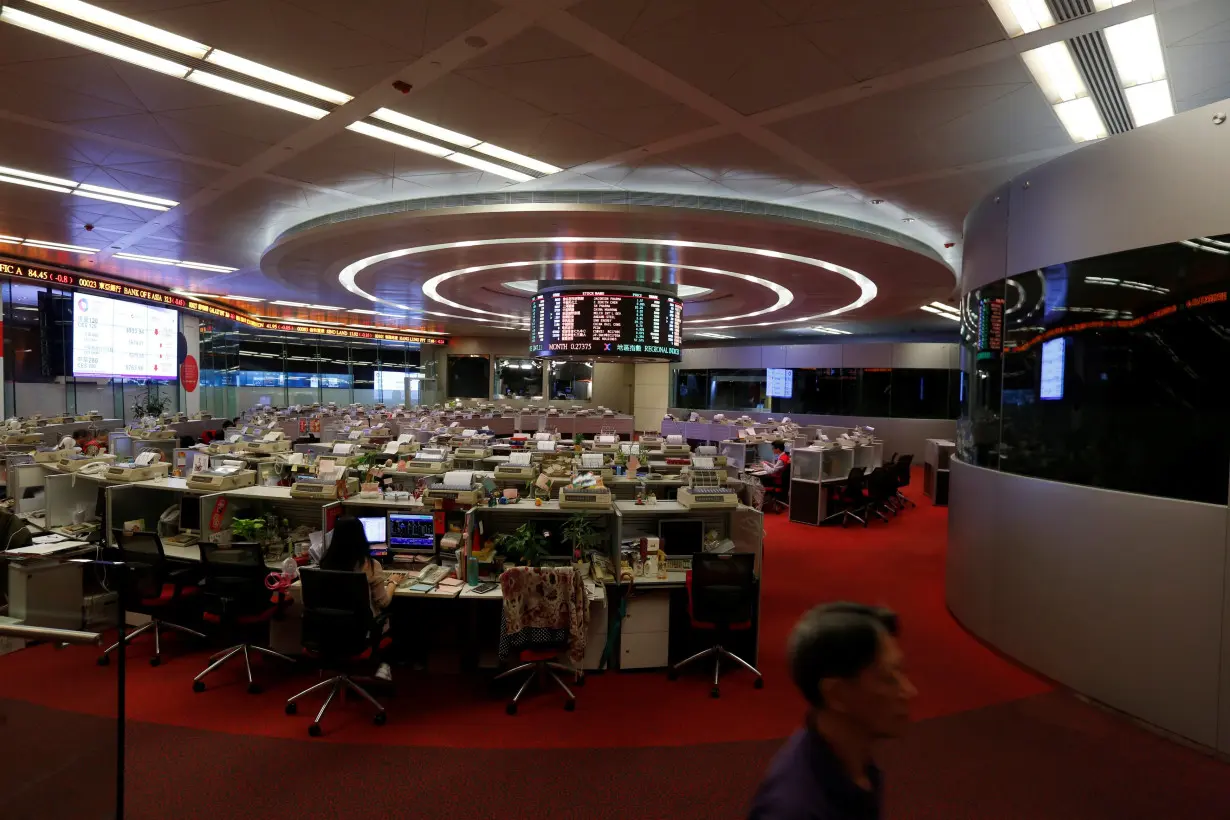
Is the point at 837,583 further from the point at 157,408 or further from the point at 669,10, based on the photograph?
the point at 157,408

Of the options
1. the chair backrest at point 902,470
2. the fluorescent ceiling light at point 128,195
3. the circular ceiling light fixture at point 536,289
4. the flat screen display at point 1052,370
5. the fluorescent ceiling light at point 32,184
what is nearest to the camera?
the flat screen display at point 1052,370

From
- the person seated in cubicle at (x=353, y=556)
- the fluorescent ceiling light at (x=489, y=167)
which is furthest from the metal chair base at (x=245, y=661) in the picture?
the fluorescent ceiling light at (x=489, y=167)

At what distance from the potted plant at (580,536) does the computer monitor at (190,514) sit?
3.62 meters

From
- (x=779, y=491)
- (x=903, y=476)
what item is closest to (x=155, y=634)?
(x=779, y=491)

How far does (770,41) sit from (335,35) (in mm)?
2577

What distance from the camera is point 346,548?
4.14m

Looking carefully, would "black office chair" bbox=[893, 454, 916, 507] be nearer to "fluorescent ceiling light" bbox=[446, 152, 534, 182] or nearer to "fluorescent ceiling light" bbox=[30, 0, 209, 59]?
"fluorescent ceiling light" bbox=[446, 152, 534, 182]

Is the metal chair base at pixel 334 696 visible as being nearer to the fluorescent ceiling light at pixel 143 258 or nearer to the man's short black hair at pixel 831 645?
the man's short black hair at pixel 831 645

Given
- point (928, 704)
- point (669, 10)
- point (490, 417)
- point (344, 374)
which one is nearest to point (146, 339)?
point (490, 417)

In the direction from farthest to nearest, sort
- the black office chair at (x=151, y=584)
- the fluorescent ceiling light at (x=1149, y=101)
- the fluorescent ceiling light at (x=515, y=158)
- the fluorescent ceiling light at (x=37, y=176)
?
the fluorescent ceiling light at (x=37, y=176), the fluorescent ceiling light at (x=515, y=158), the black office chair at (x=151, y=584), the fluorescent ceiling light at (x=1149, y=101)

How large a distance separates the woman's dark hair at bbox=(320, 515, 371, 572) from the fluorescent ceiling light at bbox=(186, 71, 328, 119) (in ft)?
10.3

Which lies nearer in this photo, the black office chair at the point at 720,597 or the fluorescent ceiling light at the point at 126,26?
the fluorescent ceiling light at the point at 126,26

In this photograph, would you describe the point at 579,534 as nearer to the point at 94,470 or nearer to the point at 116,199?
the point at 94,470

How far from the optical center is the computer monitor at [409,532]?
502cm
